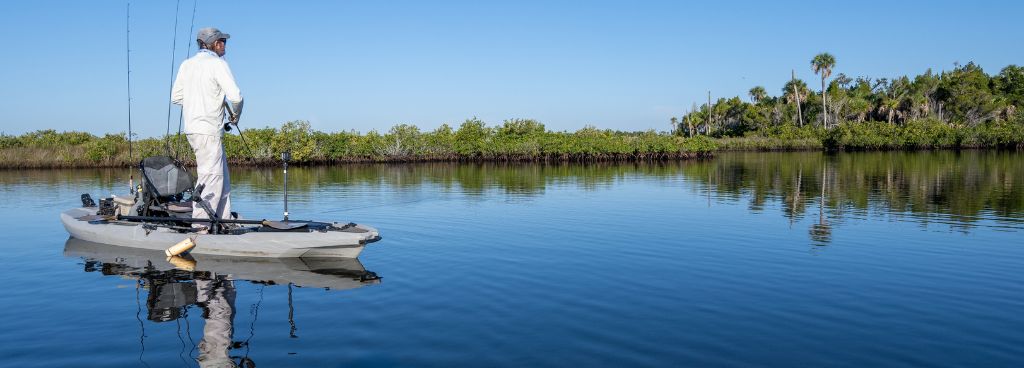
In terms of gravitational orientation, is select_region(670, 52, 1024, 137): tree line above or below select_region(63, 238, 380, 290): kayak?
above

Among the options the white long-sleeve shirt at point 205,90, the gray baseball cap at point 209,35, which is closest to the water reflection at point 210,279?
the white long-sleeve shirt at point 205,90

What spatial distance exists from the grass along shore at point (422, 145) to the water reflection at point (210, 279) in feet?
123

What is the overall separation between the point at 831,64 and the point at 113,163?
244 ft

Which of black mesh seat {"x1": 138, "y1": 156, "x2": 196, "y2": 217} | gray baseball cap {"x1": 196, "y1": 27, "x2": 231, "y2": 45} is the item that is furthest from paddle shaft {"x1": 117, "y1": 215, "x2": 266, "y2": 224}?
gray baseball cap {"x1": 196, "y1": 27, "x2": 231, "y2": 45}

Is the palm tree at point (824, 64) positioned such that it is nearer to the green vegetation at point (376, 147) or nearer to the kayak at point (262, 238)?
the green vegetation at point (376, 147)

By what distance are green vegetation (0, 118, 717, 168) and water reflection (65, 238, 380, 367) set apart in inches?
1722

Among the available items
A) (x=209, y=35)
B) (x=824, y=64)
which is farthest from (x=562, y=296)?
(x=824, y=64)

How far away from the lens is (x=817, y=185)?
82.1 ft

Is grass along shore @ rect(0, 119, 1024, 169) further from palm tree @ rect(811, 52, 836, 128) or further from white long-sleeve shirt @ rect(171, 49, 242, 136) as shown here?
white long-sleeve shirt @ rect(171, 49, 242, 136)

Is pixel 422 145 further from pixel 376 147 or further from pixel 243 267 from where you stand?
pixel 243 267

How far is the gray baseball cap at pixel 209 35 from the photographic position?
10117 mm

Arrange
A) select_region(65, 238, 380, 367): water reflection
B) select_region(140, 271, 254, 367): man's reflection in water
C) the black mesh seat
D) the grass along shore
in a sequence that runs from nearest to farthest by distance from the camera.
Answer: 1. select_region(140, 271, 254, 367): man's reflection in water
2. select_region(65, 238, 380, 367): water reflection
3. the black mesh seat
4. the grass along shore

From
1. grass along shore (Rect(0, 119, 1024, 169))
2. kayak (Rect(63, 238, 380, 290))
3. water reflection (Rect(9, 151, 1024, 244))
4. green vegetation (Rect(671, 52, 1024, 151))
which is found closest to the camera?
kayak (Rect(63, 238, 380, 290))

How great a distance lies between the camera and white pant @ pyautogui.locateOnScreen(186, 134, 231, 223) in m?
10.2
